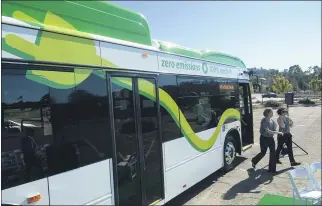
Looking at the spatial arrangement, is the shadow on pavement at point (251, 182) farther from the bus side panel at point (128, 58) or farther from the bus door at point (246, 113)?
the bus side panel at point (128, 58)

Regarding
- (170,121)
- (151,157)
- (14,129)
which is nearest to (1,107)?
(14,129)

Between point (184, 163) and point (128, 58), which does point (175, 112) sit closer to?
point (184, 163)

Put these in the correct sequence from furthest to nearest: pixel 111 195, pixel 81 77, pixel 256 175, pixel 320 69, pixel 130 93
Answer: pixel 320 69, pixel 256 175, pixel 130 93, pixel 111 195, pixel 81 77

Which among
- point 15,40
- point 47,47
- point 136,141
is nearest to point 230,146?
point 136,141

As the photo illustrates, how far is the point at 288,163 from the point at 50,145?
7208 millimetres

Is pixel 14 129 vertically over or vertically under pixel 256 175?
over

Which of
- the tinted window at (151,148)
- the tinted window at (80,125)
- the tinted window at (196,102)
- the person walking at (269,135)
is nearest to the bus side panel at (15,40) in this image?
the tinted window at (80,125)

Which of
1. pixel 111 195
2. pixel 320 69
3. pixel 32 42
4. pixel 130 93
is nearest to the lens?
pixel 32 42

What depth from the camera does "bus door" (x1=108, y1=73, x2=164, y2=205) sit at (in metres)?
4.19

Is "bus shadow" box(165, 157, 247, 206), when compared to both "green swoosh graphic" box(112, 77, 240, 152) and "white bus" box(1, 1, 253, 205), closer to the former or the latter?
"white bus" box(1, 1, 253, 205)

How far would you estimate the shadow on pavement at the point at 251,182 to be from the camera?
20.8ft

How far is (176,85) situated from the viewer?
571 centimetres

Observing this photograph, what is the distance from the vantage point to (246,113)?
980 centimetres

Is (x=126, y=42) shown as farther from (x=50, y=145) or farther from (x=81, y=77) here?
(x=50, y=145)
